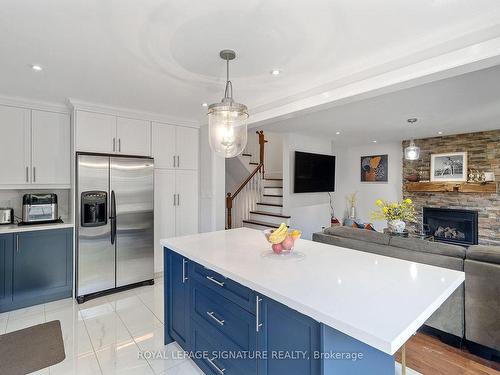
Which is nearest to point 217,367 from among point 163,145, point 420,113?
point 163,145

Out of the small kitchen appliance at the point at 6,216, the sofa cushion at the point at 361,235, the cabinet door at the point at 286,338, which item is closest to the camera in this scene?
the cabinet door at the point at 286,338

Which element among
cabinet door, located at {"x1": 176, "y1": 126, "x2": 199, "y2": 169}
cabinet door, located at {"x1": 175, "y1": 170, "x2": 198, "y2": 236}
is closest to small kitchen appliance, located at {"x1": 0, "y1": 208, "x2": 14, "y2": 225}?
cabinet door, located at {"x1": 175, "y1": 170, "x2": 198, "y2": 236}

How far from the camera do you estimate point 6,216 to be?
317 cm

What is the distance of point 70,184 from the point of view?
11.4ft

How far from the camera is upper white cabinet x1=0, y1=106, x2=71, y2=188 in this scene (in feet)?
10.2

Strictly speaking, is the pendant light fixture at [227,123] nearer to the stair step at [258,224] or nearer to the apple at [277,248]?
the apple at [277,248]

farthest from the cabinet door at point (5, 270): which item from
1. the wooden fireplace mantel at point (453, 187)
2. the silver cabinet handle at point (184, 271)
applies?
the wooden fireplace mantel at point (453, 187)

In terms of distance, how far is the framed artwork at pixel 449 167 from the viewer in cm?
556

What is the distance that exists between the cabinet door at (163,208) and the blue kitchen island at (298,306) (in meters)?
1.86

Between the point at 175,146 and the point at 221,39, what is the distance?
244 cm

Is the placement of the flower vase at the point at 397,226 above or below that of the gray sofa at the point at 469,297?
above

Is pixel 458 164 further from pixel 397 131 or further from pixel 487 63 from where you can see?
pixel 487 63

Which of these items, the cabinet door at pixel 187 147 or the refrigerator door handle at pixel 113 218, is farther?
the cabinet door at pixel 187 147

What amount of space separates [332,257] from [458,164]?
17.8 feet
